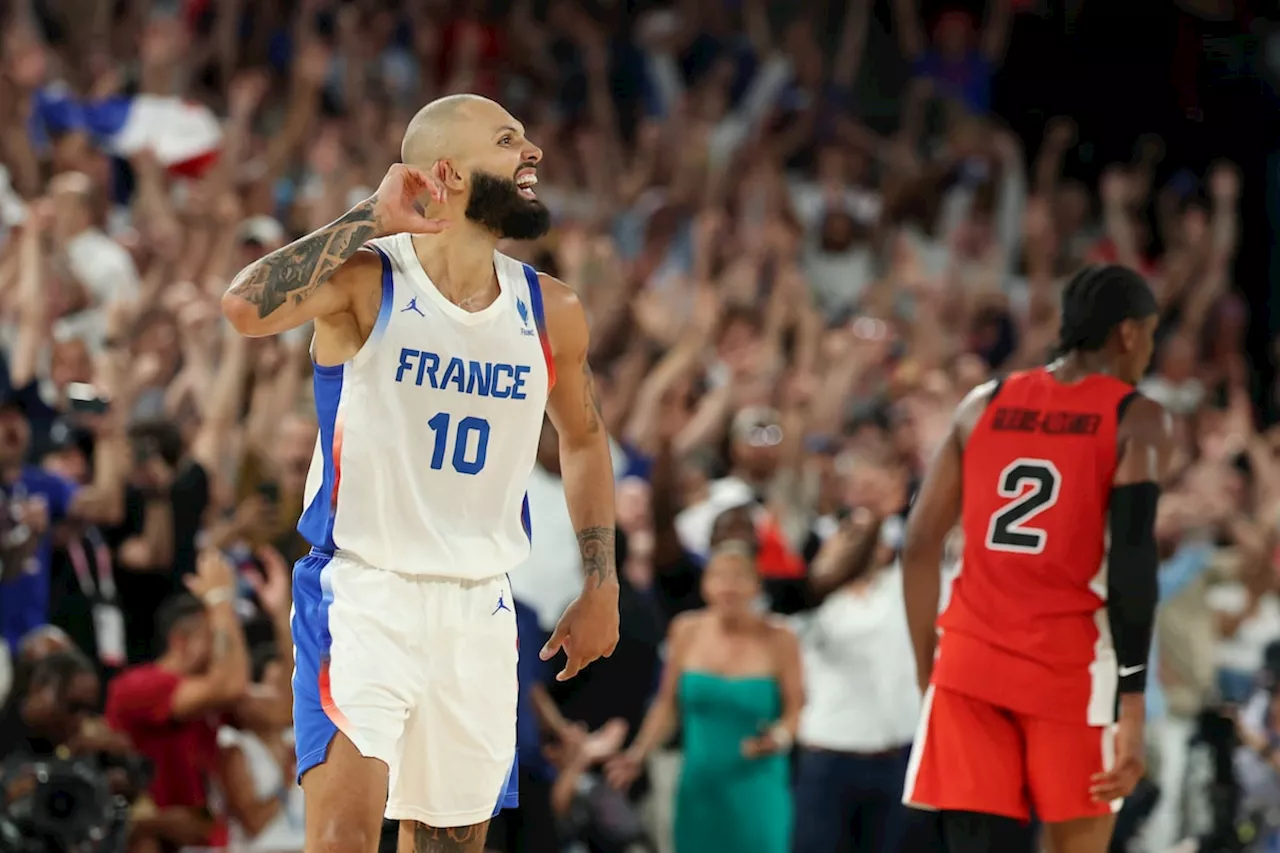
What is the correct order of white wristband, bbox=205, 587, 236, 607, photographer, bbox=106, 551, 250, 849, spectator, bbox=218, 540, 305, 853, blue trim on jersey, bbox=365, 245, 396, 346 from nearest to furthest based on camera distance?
blue trim on jersey, bbox=365, 245, 396, 346, white wristband, bbox=205, 587, 236, 607, photographer, bbox=106, 551, 250, 849, spectator, bbox=218, 540, 305, 853

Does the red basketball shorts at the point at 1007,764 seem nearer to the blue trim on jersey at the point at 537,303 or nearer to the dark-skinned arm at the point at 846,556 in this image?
the blue trim on jersey at the point at 537,303

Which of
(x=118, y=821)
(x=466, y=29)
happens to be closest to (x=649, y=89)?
(x=466, y=29)

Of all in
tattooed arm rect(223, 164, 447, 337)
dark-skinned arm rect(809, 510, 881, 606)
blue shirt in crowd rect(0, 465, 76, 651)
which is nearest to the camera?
tattooed arm rect(223, 164, 447, 337)

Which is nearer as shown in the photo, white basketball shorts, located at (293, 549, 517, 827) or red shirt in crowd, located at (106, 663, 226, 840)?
white basketball shorts, located at (293, 549, 517, 827)

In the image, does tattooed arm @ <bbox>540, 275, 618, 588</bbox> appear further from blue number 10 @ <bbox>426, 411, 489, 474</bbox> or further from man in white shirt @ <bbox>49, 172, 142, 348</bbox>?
man in white shirt @ <bbox>49, 172, 142, 348</bbox>

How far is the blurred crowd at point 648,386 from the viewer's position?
27.4ft

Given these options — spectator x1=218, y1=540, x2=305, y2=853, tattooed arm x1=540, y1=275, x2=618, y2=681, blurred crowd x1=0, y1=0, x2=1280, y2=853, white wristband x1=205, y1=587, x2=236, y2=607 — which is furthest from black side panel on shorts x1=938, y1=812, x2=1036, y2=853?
spectator x1=218, y1=540, x2=305, y2=853

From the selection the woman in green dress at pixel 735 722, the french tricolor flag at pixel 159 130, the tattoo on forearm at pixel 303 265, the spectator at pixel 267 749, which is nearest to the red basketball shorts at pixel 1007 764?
the tattoo on forearm at pixel 303 265

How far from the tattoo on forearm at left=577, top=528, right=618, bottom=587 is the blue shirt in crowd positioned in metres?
3.67

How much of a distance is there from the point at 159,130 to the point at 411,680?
7.91 metres

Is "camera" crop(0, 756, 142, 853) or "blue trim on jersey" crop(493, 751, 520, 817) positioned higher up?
"blue trim on jersey" crop(493, 751, 520, 817)

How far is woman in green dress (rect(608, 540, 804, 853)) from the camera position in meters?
8.75

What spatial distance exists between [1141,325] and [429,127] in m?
2.29

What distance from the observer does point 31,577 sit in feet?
26.7
